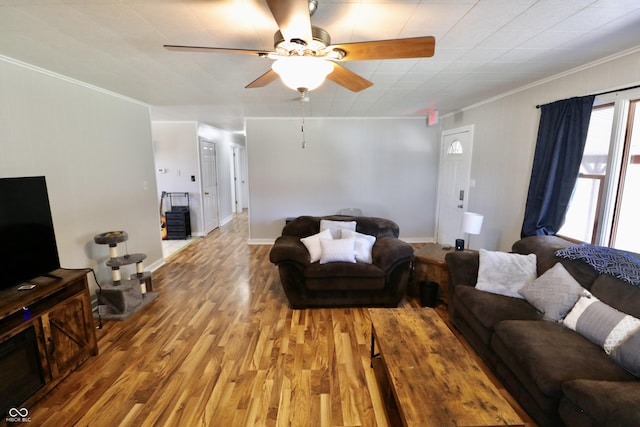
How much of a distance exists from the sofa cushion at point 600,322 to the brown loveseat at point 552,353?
48mm

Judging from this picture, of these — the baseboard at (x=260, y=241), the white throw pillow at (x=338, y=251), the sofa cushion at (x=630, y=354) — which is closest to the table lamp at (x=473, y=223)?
the white throw pillow at (x=338, y=251)

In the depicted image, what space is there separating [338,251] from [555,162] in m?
2.30

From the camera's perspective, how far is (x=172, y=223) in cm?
603

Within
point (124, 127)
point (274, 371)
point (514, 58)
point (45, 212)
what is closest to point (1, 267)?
point (45, 212)

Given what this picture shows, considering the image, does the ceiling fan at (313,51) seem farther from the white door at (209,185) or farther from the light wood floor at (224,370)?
the white door at (209,185)

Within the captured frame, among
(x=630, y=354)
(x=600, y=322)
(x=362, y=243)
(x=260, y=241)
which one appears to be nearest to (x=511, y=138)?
(x=362, y=243)

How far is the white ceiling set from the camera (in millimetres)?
1598

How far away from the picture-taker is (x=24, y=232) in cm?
204

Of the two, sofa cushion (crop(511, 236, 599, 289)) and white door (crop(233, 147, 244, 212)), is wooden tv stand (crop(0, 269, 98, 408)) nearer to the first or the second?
sofa cushion (crop(511, 236, 599, 289))

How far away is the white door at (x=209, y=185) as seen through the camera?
20.6 feet

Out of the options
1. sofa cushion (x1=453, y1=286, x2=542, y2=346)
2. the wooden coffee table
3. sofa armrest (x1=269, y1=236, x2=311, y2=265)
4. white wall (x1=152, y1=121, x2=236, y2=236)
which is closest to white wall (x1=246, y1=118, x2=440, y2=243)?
white wall (x1=152, y1=121, x2=236, y2=236)

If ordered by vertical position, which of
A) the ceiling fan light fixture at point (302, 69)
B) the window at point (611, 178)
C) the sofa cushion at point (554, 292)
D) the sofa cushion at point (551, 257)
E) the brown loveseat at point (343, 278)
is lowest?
the brown loveseat at point (343, 278)

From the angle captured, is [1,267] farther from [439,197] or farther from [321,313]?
[439,197]

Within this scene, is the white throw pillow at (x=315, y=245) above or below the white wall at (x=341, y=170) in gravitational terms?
below
